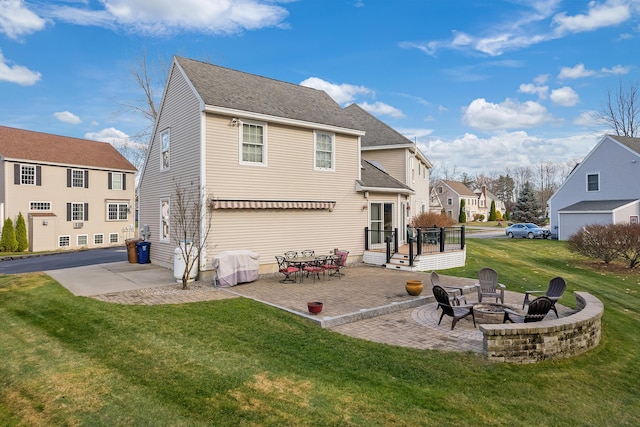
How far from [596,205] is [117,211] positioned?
145 feet

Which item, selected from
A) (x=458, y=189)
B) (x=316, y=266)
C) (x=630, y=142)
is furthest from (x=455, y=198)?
(x=316, y=266)

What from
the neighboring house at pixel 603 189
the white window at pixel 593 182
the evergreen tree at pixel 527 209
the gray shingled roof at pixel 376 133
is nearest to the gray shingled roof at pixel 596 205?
the neighboring house at pixel 603 189

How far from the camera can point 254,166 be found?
1445 centimetres

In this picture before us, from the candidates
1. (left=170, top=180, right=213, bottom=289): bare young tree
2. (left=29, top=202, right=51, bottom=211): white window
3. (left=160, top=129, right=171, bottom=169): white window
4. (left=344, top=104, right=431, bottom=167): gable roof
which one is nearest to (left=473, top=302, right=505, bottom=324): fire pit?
(left=170, top=180, right=213, bottom=289): bare young tree

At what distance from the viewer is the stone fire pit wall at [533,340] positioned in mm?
6520

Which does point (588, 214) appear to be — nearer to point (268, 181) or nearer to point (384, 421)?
point (268, 181)

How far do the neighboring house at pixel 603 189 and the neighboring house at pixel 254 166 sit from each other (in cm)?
2482

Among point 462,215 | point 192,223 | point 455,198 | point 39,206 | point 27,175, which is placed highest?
point 27,175

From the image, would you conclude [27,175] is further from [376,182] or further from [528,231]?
[528,231]

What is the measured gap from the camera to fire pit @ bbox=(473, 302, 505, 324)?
8625 mm

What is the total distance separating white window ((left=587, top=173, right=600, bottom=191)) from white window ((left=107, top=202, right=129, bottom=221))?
44628mm

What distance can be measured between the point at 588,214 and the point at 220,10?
33.5 m

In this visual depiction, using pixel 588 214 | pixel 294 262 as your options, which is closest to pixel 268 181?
pixel 294 262

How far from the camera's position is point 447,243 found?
1975 centimetres
